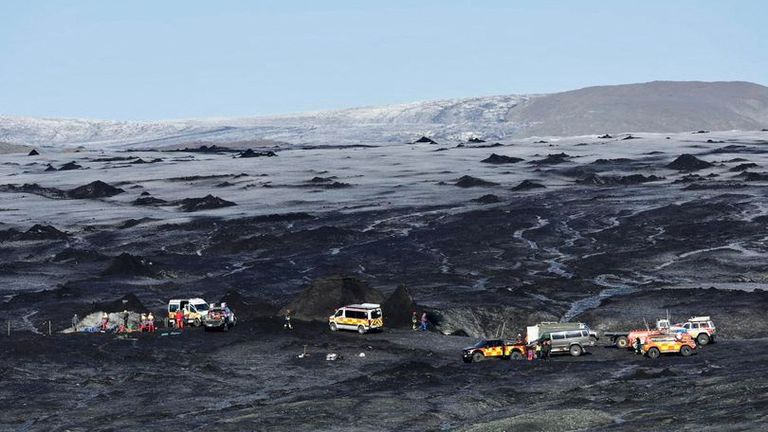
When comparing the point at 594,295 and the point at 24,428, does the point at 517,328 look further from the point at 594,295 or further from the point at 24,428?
the point at 24,428

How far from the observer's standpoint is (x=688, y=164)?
591ft

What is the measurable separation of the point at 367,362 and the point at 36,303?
1315 inches

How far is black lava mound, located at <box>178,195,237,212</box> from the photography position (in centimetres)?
15050

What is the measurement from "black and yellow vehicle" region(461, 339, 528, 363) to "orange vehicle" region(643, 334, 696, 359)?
5.72 m

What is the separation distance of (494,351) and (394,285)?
29.8 metres

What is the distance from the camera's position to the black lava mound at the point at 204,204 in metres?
150

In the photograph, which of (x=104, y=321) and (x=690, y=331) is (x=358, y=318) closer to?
(x=104, y=321)

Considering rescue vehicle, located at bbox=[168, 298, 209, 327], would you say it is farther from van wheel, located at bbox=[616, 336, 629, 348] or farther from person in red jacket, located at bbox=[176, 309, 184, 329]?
van wheel, located at bbox=[616, 336, 629, 348]

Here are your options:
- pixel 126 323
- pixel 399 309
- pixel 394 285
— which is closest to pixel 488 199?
pixel 394 285

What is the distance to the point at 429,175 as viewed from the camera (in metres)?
184

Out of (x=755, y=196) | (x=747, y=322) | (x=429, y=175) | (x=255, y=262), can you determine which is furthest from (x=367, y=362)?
(x=429, y=175)

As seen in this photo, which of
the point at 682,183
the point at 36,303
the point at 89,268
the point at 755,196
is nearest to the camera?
the point at 36,303

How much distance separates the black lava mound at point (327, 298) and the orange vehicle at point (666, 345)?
19.4 meters

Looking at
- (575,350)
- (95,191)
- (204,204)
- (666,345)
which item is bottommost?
(95,191)
